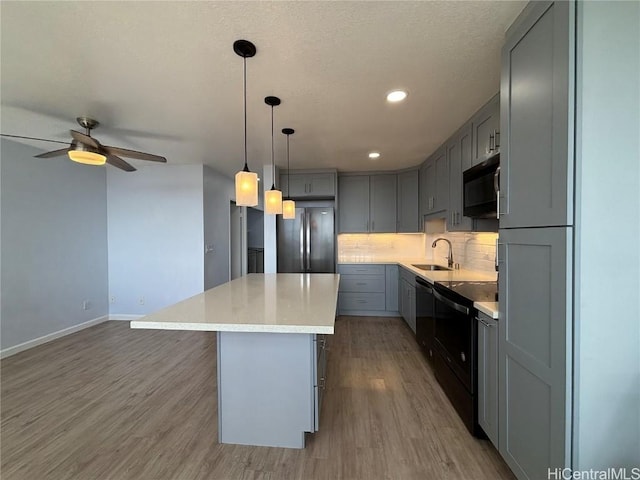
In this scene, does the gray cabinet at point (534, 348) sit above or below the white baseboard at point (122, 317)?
above

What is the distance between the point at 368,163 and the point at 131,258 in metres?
4.04

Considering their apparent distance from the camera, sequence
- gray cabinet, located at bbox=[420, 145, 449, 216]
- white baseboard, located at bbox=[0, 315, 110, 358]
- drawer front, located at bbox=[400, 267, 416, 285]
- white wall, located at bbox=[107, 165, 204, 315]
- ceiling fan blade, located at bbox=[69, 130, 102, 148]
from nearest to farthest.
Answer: ceiling fan blade, located at bbox=[69, 130, 102, 148] < white baseboard, located at bbox=[0, 315, 110, 358] < gray cabinet, located at bbox=[420, 145, 449, 216] < drawer front, located at bbox=[400, 267, 416, 285] < white wall, located at bbox=[107, 165, 204, 315]

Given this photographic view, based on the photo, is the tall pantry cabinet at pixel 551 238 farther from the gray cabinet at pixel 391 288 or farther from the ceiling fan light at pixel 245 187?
the gray cabinet at pixel 391 288

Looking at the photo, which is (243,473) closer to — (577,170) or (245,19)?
(577,170)

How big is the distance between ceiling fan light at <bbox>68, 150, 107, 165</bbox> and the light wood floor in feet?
6.46

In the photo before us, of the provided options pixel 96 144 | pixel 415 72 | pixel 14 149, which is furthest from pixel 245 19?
pixel 14 149

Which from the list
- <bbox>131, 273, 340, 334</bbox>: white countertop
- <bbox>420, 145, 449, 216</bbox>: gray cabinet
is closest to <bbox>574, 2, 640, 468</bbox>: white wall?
<bbox>131, 273, 340, 334</bbox>: white countertop

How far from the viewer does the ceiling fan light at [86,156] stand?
2.15 meters

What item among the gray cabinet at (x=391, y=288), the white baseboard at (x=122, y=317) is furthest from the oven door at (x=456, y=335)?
the white baseboard at (x=122, y=317)

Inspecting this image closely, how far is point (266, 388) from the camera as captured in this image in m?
1.70

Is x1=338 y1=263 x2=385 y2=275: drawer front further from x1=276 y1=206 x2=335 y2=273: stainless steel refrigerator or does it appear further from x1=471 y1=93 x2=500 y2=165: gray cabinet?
x1=471 y1=93 x2=500 y2=165: gray cabinet

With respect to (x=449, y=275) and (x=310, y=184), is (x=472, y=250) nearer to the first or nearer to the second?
(x=449, y=275)

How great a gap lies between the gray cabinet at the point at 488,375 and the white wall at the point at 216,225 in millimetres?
3836

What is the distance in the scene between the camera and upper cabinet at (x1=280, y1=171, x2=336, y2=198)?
14.6 feet
